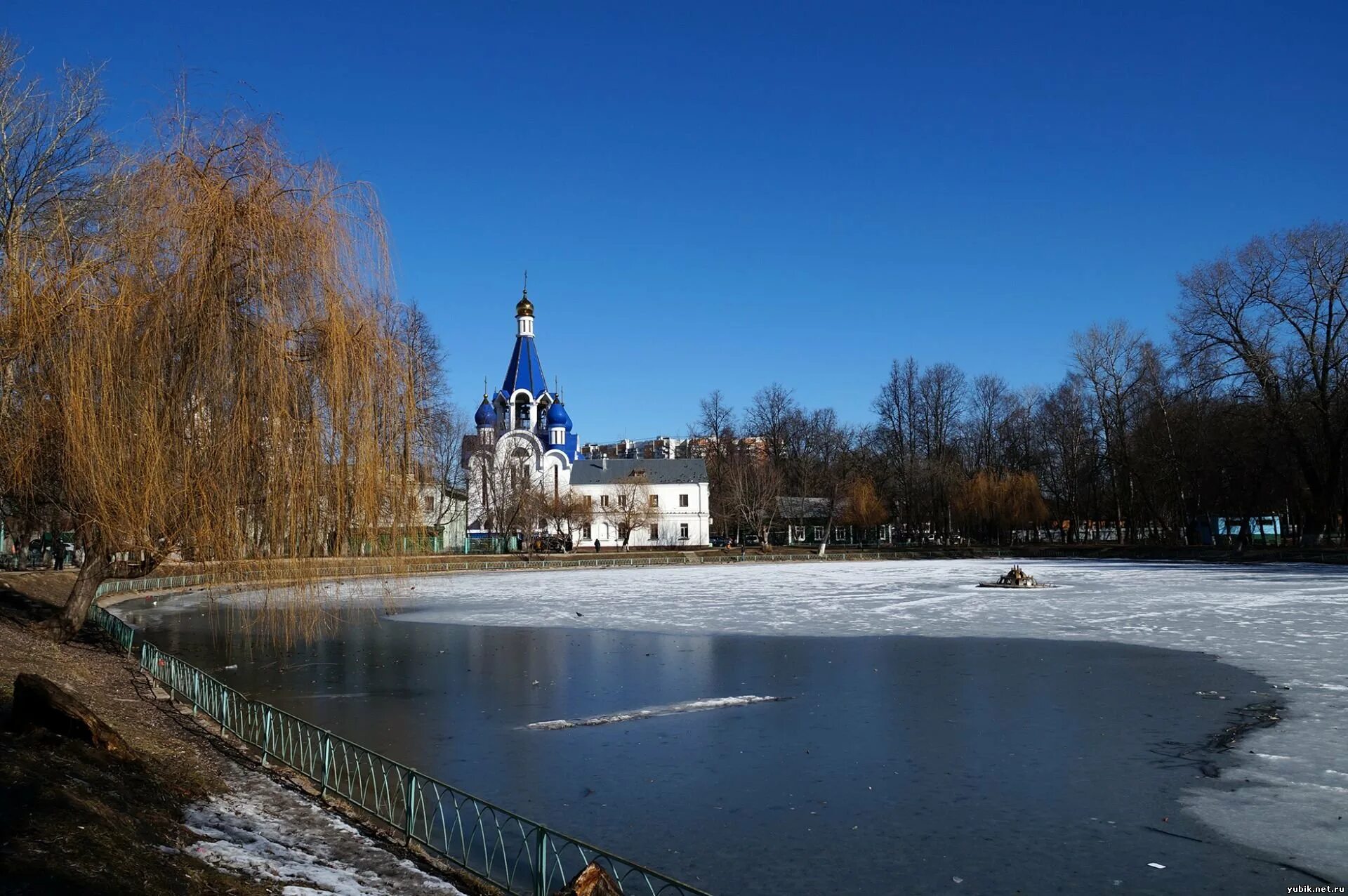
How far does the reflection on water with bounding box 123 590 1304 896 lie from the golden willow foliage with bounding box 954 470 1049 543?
46.1m

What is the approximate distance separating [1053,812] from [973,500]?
57.0m

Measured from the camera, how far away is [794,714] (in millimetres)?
11781

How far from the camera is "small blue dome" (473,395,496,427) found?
67.8m

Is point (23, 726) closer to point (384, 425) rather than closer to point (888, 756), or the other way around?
point (384, 425)

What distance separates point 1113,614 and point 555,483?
170 ft

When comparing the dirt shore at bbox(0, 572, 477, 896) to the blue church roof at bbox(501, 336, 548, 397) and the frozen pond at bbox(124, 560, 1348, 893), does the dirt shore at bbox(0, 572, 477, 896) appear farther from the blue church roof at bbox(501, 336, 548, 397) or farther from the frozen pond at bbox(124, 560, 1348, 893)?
the blue church roof at bbox(501, 336, 548, 397)

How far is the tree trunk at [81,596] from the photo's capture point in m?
13.9

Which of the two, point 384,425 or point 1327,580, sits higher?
point 384,425

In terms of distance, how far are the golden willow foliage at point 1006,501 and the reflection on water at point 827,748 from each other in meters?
46.1

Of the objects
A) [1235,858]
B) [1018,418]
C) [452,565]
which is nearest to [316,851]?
[1235,858]

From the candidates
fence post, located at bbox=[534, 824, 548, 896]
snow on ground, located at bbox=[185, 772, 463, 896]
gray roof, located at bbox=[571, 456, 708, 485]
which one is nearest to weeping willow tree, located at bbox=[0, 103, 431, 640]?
snow on ground, located at bbox=[185, 772, 463, 896]

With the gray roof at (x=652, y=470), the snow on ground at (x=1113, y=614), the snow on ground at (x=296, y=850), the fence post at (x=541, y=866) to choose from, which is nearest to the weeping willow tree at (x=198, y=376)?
the snow on ground at (x=296, y=850)

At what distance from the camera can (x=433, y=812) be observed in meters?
7.99

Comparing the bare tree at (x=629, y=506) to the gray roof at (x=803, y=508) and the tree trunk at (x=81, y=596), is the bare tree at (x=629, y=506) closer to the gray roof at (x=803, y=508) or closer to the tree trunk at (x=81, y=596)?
the gray roof at (x=803, y=508)
